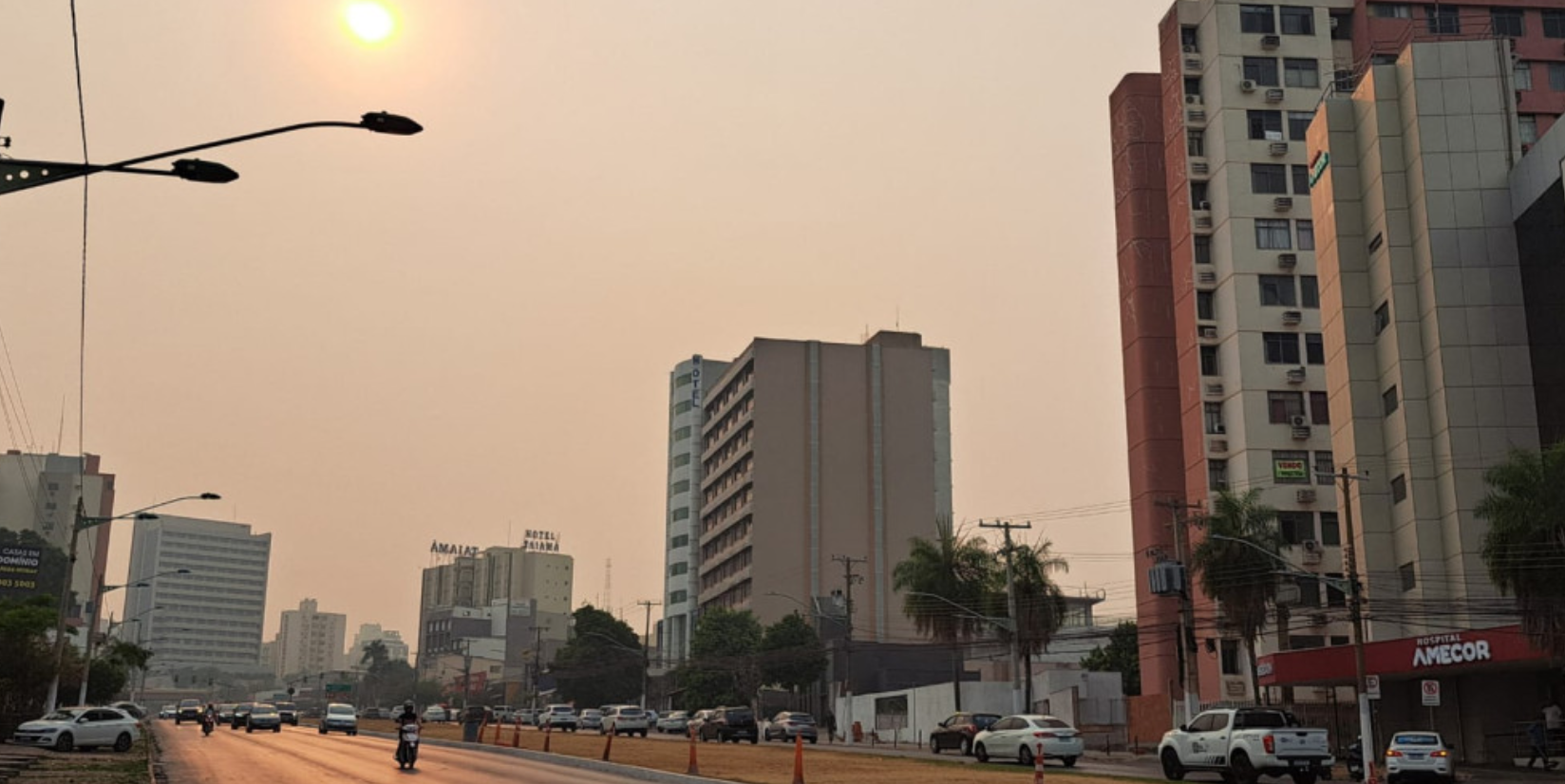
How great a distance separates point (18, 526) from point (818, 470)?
302 ft

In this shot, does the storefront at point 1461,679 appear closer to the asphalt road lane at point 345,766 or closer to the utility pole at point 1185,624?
the utility pole at point 1185,624

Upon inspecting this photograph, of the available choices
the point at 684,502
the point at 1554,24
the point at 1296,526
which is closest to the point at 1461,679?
the point at 1296,526

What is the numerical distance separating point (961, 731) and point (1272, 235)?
4273 cm

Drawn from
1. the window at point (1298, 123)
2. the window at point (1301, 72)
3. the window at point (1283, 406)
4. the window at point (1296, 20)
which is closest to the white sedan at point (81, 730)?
the window at point (1283, 406)

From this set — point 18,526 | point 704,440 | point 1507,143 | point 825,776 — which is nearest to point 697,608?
point 704,440

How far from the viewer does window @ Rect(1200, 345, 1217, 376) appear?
83625 mm

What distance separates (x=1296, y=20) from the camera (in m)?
87.7

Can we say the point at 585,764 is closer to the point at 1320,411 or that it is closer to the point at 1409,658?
the point at 1409,658

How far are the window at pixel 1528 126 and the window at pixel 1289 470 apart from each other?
21949 millimetres

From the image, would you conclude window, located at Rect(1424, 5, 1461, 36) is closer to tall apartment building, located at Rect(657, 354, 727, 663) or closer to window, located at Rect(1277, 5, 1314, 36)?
window, located at Rect(1277, 5, 1314, 36)

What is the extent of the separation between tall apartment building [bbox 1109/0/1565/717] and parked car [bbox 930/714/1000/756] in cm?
2391

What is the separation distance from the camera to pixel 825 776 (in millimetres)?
31359

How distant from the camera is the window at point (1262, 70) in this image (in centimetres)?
8638

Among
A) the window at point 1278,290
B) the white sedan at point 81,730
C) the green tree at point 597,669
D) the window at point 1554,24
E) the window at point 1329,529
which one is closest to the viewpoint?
the white sedan at point 81,730
